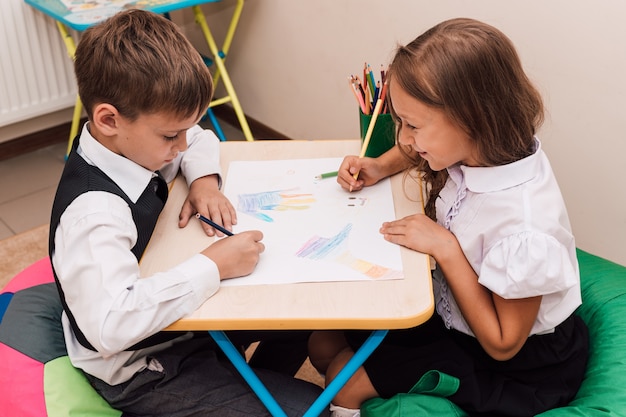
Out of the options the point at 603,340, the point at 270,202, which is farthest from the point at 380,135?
the point at 603,340

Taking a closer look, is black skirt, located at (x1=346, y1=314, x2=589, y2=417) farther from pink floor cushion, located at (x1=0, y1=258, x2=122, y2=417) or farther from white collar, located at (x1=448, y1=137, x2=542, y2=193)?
pink floor cushion, located at (x1=0, y1=258, x2=122, y2=417)

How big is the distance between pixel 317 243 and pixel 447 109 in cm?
32

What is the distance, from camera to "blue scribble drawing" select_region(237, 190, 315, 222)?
1407 mm

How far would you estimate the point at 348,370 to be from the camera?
48.8 inches

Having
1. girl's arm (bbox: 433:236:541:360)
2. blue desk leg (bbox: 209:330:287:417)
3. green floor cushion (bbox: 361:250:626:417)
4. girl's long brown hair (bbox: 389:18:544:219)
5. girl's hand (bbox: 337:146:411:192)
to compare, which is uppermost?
girl's long brown hair (bbox: 389:18:544:219)

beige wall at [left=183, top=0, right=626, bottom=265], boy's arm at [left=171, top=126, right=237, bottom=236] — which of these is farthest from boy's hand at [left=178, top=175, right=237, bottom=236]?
beige wall at [left=183, top=0, right=626, bottom=265]

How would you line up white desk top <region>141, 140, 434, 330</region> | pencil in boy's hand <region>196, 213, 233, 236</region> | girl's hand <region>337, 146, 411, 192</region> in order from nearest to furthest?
white desk top <region>141, 140, 434, 330</region> < pencil in boy's hand <region>196, 213, 233, 236</region> < girl's hand <region>337, 146, 411, 192</region>

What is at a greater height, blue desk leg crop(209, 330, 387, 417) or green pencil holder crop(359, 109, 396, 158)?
green pencil holder crop(359, 109, 396, 158)

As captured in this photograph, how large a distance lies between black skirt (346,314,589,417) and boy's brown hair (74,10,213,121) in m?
0.60

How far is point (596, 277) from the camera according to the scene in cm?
165

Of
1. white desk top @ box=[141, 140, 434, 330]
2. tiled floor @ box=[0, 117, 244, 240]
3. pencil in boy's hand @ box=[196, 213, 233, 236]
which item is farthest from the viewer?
tiled floor @ box=[0, 117, 244, 240]

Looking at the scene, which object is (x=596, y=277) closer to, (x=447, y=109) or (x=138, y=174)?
(x=447, y=109)

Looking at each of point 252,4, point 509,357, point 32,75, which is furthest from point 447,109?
point 32,75

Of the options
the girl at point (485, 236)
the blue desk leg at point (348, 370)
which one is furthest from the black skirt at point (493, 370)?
the blue desk leg at point (348, 370)
